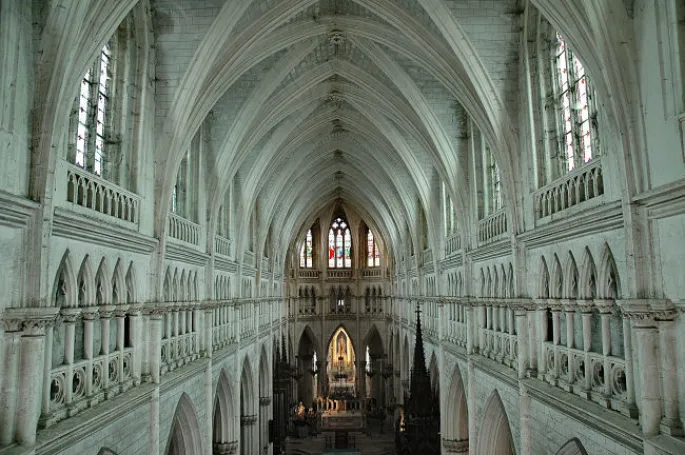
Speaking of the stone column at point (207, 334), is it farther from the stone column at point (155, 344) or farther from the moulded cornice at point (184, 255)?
the stone column at point (155, 344)

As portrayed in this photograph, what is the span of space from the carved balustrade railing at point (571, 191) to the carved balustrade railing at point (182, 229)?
11.2 meters

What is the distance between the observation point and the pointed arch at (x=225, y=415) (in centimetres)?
2780

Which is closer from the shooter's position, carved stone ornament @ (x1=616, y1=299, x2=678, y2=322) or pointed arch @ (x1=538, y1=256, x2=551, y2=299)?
carved stone ornament @ (x1=616, y1=299, x2=678, y2=322)

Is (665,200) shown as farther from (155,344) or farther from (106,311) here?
(155,344)

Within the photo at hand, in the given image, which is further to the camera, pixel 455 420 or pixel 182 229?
pixel 455 420

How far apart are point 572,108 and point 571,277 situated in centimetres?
425

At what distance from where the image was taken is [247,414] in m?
33.9

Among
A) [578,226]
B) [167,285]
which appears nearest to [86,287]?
[167,285]

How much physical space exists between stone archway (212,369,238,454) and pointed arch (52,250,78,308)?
53.9 feet

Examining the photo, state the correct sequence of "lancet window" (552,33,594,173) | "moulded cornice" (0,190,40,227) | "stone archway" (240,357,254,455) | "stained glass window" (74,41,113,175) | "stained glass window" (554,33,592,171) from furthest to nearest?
"stone archway" (240,357,254,455), "stained glass window" (554,33,592,171), "lancet window" (552,33,594,173), "stained glass window" (74,41,113,175), "moulded cornice" (0,190,40,227)

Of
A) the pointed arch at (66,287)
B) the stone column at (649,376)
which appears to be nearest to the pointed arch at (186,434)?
the pointed arch at (66,287)

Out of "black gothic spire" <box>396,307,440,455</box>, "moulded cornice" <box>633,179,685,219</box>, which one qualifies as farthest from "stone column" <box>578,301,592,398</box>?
"black gothic spire" <box>396,307,440,455</box>

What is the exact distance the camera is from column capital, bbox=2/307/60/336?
9477 mm

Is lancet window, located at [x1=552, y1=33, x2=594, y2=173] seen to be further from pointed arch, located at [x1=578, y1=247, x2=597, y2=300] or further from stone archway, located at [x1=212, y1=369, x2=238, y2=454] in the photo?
stone archway, located at [x1=212, y1=369, x2=238, y2=454]
